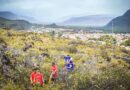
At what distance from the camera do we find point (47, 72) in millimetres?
14008

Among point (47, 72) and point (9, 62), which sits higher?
point (9, 62)

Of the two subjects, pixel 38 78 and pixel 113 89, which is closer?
pixel 113 89

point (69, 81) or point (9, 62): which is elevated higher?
point (9, 62)

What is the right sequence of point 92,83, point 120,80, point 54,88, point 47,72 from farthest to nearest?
point 47,72, point 54,88, point 120,80, point 92,83

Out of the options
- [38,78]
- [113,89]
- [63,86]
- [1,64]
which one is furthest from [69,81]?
[1,64]

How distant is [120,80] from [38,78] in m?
3.96

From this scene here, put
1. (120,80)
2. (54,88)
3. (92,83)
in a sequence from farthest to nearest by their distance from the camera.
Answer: (54,88) < (120,80) < (92,83)

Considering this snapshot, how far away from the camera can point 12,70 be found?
38.8 ft

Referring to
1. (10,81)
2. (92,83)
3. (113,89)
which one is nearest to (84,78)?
(92,83)

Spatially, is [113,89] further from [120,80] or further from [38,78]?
[38,78]

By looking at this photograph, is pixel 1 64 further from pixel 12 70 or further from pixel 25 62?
pixel 25 62

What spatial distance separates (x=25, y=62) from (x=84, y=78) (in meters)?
4.90

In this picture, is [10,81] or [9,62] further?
[9,62]

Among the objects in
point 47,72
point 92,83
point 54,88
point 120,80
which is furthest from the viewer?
point 47,72
